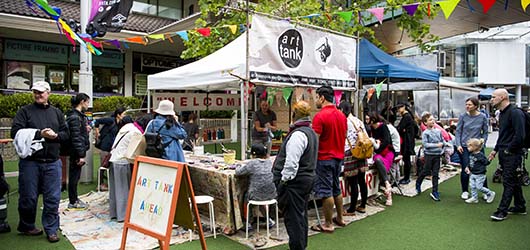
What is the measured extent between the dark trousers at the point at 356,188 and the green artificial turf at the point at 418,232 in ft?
1.06

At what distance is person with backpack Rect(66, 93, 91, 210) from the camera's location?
5.48 m

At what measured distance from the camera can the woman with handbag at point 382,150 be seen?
22.5 ft

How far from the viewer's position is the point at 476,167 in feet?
21.8

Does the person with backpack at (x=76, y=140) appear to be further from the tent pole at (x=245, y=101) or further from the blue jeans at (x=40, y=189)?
the tent pole at (x=245, y=101)

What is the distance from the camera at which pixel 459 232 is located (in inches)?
210

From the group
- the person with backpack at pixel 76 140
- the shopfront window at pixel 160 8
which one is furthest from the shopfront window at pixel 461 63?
the person with backpack at pixel 76 140

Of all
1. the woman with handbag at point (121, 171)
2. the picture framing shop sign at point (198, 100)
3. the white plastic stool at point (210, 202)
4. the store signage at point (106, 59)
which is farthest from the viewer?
the store signage at point (106, 59)

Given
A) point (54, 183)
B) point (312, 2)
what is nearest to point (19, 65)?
point (312, 2)

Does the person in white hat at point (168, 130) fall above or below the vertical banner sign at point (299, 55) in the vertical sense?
below

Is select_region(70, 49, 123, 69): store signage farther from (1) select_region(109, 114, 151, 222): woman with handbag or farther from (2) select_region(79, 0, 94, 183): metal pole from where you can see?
(1) select_region(109, 114, 151, 222): woman with handbag

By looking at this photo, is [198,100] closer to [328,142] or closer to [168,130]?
[168,130]

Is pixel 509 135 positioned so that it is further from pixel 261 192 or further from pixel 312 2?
pixel 312 2

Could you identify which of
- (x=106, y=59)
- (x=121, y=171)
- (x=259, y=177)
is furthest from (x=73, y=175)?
(x=106, y=59)

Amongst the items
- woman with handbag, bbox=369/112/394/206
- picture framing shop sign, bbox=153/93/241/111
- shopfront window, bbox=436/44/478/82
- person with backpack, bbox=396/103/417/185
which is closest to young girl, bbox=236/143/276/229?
woman with handbag, bbox=369/112/394/206
